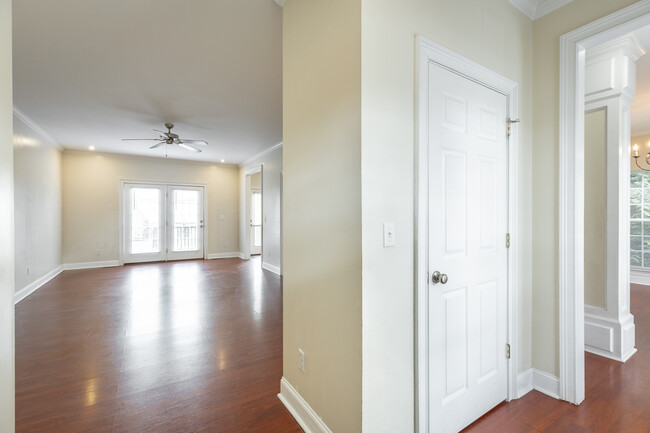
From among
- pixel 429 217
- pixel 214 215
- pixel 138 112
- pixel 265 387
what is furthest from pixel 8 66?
pixel 214 215

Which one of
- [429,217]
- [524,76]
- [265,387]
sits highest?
[524,76]

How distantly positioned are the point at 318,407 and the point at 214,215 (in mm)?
7631

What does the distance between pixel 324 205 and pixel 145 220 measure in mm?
7637

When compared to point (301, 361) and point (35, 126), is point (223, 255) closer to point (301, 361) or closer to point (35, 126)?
point (35, 126)

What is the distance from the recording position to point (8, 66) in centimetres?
116

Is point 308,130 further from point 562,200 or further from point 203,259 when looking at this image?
point 203,259

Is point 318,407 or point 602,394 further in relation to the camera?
point 602,394

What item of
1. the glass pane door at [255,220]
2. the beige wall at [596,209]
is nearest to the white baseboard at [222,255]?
the glass pane door at [255,220]

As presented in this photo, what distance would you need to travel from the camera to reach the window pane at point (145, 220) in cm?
754

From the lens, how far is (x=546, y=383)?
2123 millimetres

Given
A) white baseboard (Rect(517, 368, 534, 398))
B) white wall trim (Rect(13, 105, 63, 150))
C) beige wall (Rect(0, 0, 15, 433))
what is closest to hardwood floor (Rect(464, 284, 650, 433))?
white baseboard (Rect(517, 368, 534, 398))

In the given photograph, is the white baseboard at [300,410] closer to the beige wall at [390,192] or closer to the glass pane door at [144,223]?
the beige wall at [390,192]

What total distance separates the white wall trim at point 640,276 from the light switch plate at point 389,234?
6687 millimetres

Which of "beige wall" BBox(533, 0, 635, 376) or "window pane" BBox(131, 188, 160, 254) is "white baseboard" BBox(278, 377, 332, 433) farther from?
"window pane" BBox(131, 188, 160, 254)
